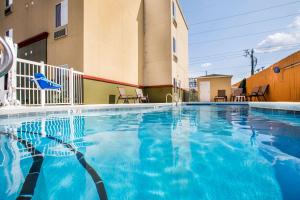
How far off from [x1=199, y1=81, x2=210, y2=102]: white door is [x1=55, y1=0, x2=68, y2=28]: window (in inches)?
578

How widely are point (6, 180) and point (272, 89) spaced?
1055 cm

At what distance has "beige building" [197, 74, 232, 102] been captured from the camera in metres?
18.3

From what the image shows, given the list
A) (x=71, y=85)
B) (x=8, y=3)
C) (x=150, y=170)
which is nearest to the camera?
(x=150, y=170)

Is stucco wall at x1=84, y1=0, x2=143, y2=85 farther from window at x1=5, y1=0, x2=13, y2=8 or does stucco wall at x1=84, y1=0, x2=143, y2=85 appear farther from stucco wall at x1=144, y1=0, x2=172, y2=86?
window at x1=5, y1=0, x2=13, y2=8

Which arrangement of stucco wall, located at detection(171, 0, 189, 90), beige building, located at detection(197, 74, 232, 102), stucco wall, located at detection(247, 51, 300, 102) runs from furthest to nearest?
beige building, located at detection(197, 74, 232, 102), stucco wall, located at detection(171, 0, 189, 90), stucco wall, located at detection(247, 51, 300, 102)

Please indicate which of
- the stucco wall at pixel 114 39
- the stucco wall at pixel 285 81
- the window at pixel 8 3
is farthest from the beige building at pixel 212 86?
the window at pixel 8 3

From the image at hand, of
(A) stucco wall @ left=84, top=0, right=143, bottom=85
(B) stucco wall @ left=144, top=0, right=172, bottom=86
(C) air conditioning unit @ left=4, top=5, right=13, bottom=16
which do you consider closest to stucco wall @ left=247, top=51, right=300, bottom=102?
(B) stucco wall @ left=144, top=0, right=172, bottom=86

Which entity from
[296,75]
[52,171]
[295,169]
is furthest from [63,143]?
[296,75]

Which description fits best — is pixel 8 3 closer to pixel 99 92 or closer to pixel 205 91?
pixel 99 92

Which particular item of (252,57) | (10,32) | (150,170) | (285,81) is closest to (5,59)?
(150,170)

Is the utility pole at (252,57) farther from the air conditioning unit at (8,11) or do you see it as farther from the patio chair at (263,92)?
the air conditioning unit at (8,11)

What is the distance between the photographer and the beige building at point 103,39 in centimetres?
732

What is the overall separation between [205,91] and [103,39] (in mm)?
13472

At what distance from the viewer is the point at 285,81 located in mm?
7371
